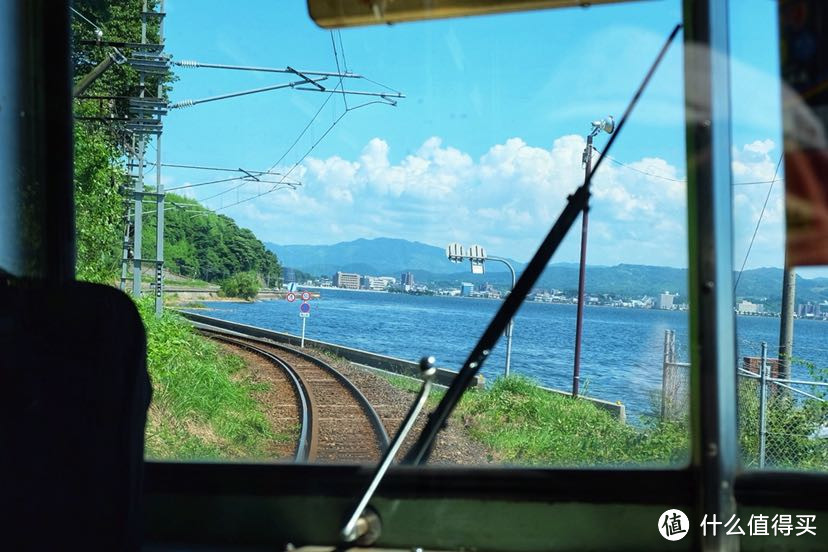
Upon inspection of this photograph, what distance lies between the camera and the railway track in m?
2.25

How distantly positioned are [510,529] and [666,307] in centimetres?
74

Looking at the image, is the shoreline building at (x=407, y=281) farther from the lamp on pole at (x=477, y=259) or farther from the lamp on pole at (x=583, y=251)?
the lamp on pole at (x=583, y=251)

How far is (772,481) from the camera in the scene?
206 cm

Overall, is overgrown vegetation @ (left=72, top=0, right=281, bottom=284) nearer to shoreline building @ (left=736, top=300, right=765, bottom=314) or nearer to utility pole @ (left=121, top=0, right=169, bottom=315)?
utility pole @ (left=121, top=0, right=169, bottom=315)

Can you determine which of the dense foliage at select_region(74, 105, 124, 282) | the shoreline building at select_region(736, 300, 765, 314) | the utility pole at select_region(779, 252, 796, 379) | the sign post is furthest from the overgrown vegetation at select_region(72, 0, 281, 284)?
the utility pole at select_region(779, 252, 796, 379)

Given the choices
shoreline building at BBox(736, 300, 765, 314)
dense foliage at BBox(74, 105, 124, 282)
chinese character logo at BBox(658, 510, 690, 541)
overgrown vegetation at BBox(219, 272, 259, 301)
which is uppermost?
dense foliage at BBox(74, 105, 124, 282)

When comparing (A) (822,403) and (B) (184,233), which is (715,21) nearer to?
(A) (822,403)

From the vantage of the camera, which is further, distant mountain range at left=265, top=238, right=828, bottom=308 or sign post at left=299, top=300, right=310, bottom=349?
sign post at left=299, top=300, right=310, bottom=349

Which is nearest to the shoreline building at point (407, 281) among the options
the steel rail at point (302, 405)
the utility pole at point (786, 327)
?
the steel rail at point (302, 405)

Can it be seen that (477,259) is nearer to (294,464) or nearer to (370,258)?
(370,258)

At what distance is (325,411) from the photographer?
240 cm

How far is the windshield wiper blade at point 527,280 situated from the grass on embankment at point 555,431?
0.11 m

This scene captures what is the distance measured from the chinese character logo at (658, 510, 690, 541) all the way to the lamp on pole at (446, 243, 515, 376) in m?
0.59

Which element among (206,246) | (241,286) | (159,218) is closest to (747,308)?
(241,286)
